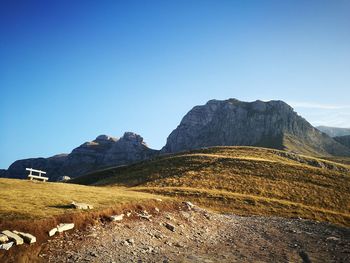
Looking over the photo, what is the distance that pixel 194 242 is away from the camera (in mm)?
22531

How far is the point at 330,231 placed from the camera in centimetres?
3128

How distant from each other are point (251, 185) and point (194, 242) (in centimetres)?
3757

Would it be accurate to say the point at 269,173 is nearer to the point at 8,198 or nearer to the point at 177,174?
the point at 177,174

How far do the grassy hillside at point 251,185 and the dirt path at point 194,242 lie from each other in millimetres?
14070

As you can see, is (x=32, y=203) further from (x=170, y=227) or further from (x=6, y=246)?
(x=170, y=227)

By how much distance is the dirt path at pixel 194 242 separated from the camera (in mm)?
17194

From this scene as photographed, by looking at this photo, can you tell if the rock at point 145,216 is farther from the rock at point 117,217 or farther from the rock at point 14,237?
the rock at point 14,237

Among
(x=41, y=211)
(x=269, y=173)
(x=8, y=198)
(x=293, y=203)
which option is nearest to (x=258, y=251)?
(x=41, y=211)

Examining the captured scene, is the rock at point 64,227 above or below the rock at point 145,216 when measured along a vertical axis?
above

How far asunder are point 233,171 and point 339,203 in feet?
72.0

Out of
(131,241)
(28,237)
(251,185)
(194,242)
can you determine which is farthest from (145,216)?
(251,185)

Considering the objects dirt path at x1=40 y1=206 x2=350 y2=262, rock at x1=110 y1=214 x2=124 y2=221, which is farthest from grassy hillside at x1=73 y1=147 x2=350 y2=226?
rock at x1=110 y1=214 x2=124 y2=221

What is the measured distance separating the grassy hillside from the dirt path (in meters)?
14.1

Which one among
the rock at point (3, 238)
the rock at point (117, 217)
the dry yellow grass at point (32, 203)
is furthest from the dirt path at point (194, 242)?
the dry yellow grass at point (32, 203)
